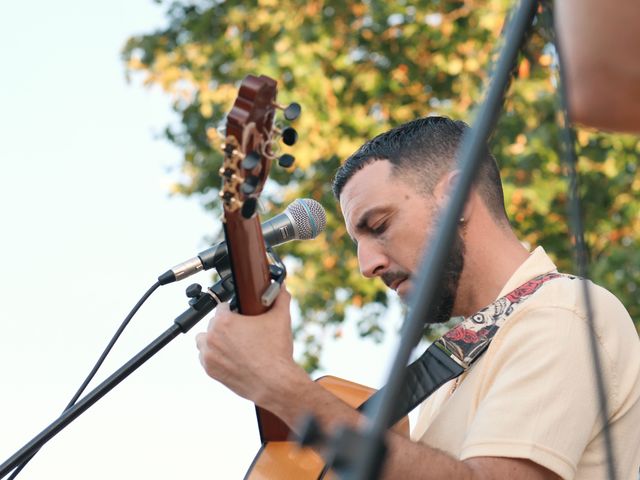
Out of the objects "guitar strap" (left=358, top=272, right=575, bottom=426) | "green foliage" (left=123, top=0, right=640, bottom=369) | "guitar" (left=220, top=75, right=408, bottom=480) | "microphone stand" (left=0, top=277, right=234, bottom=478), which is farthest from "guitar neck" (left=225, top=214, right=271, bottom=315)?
"green foliage" (left=123, top=0, right=640, bottom=369)

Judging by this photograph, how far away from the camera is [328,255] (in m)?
6.89

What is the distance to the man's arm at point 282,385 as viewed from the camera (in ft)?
5.88

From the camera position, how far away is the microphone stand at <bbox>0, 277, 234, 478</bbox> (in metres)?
1.91

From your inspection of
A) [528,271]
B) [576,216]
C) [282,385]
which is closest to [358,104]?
[528,271]

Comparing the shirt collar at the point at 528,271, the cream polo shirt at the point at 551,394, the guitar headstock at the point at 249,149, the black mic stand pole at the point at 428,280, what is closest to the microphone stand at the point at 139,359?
the guitar headstock at the point at 249,149

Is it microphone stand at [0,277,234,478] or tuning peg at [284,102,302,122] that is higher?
tuning peg at [284,102,302,122]

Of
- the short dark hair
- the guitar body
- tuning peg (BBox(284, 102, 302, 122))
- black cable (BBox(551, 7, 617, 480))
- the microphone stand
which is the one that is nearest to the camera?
black cable (BBox(551, 7, 617, 480))

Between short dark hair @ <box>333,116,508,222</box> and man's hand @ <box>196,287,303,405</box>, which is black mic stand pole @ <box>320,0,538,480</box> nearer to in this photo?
man's hand @ <box>196,287,303,405</box>

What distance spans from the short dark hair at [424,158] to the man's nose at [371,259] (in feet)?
0.59

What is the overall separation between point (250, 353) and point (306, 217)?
440 millimetres

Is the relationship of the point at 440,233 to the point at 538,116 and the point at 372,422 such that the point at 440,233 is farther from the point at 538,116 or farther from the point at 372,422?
the point at 538,116

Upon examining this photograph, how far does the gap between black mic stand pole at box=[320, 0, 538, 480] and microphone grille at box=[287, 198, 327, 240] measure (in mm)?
1225

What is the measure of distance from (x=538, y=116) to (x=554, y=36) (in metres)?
5.36

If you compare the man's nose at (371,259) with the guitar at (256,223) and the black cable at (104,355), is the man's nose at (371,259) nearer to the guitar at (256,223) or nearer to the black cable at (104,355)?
the guitar at (256,223)
